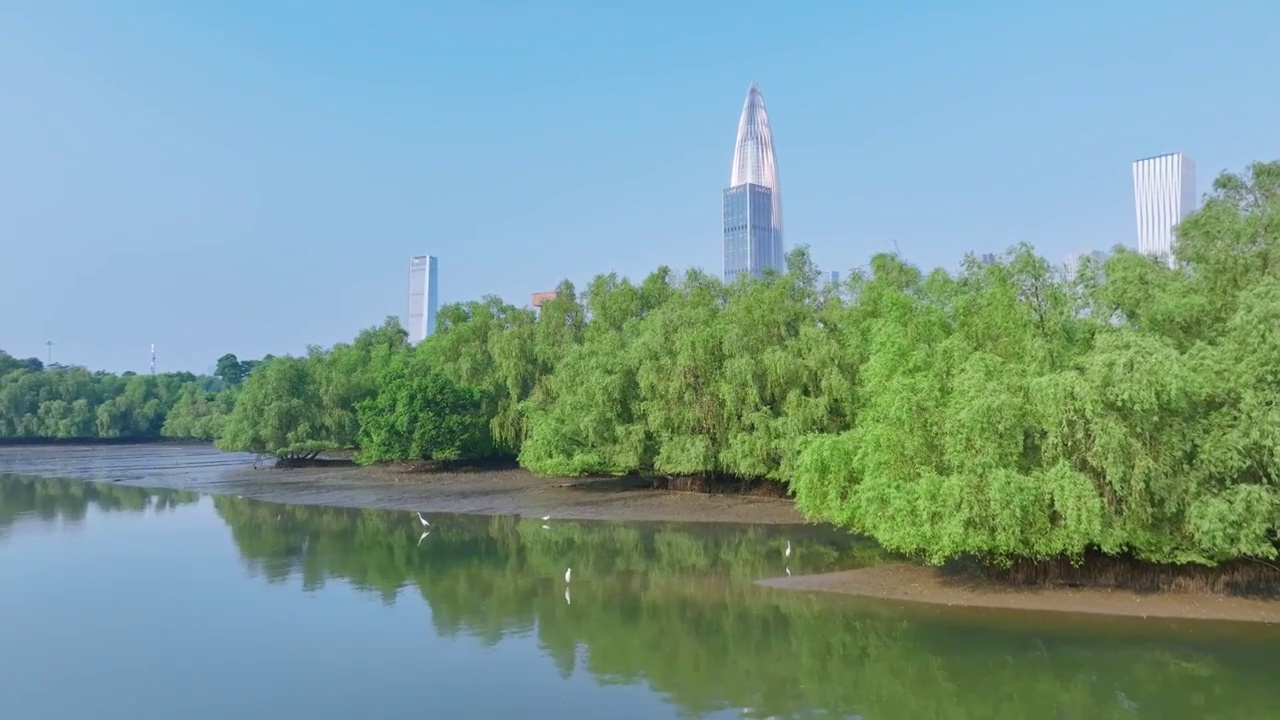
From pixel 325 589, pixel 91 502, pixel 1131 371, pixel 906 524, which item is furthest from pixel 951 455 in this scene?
pixel 91 502

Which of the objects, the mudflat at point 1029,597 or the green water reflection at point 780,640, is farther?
the mudflat at point 1029,597

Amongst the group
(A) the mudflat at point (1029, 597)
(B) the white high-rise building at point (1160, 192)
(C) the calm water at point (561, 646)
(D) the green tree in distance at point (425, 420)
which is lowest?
(C) the calm water at point (561, 646)

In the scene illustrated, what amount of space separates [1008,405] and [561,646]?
454 inches

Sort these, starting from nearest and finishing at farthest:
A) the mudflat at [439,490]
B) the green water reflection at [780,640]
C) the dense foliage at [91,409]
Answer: the green water reflection at [780,640], the mudflat at [439,490], the dense foliage at [91,409]

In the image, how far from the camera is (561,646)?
18.5m

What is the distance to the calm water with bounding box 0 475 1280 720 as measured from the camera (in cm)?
1488

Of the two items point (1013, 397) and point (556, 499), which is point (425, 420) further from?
point (1013, 397)

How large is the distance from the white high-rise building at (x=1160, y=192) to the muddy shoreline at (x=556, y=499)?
158 feet

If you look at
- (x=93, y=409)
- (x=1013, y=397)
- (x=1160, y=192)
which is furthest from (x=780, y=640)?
(x=93, y=409)

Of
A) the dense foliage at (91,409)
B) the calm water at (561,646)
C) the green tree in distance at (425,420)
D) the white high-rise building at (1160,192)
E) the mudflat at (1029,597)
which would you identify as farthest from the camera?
A: the dense foliage at (91,409)

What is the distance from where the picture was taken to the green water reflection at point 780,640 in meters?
14.8

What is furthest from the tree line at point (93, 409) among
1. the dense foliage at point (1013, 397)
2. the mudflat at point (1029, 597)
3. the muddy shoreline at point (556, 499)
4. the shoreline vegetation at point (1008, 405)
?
the mudflat at point (1029, 597)

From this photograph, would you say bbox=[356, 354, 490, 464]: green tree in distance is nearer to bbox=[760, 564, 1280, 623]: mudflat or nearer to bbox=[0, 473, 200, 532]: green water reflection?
bbox=[0, 473, 200, 532]: green water reflection

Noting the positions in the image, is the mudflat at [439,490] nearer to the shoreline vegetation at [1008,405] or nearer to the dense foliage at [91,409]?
the shoreline vegetation at [1008,405]
